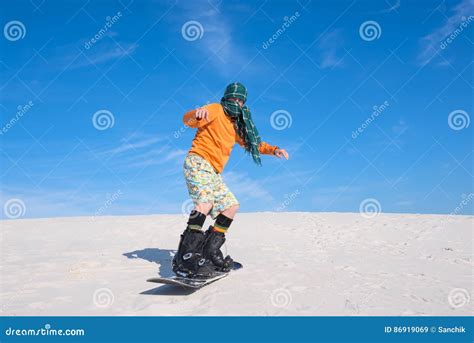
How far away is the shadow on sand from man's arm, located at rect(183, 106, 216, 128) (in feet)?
6.11

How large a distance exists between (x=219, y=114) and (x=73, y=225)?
894 centimetres

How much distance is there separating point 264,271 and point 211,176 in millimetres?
1522

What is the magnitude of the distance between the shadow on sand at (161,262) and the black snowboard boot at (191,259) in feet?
0.61

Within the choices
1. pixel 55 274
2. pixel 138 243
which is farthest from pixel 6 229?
pixel 55 274

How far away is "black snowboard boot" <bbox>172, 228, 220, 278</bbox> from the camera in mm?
4477

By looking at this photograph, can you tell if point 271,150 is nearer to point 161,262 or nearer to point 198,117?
point 198,117

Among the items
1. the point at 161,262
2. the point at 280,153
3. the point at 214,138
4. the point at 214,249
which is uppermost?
the point at 280,153

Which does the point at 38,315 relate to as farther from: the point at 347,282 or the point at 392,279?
the point at 392,279

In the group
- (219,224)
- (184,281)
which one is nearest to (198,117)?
(219,224)

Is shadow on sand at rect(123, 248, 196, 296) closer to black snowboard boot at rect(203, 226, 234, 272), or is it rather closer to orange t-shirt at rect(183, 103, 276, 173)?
black snowboard boot at rect(203, 226, 234, 272)

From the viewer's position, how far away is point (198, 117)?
4.62 m

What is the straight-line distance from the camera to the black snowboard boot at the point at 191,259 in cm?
448

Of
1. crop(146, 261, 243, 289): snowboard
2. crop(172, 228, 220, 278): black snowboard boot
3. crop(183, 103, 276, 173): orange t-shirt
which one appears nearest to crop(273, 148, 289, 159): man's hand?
crop(183, 103, 276, 173): orange t-shirt

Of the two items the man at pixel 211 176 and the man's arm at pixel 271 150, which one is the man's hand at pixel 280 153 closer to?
the man's arm at pixel 271 150
